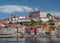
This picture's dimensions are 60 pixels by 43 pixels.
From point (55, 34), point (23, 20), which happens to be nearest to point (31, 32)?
point (55, 34)

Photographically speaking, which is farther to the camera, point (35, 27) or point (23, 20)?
point (23, 20)

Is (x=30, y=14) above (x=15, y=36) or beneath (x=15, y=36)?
above

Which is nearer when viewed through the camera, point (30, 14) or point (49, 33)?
point (49, 33)

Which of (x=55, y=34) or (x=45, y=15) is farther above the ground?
(x=45, y=15)

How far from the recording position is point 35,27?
250 ft

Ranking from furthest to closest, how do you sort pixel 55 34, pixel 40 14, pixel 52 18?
1. pixel 40 14
2. pixel 52 18
3. pixel 55 34

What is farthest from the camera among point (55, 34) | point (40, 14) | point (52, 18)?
point (40, 14)

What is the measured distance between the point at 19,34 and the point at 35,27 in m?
4.56

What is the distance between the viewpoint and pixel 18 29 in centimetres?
7700

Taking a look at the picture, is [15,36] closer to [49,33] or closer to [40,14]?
[49,33]

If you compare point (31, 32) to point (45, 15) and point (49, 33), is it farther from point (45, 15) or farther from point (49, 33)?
point (45, 15)

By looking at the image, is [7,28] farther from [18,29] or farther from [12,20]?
[12,20]

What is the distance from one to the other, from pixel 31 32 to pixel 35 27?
1.96 metres

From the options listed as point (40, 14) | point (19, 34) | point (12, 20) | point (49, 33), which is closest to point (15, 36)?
point (19, 34)
